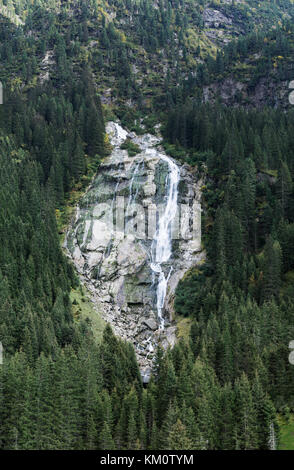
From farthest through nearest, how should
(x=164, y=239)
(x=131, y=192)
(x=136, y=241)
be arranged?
(x=131, y=192) < (x=164, y=239) < (x=136, y=241)

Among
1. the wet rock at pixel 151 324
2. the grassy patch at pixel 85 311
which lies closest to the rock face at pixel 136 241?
the wet rock at pixel 151 324

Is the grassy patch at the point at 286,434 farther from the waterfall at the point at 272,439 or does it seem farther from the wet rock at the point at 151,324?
the wet rock at the point at 151,324

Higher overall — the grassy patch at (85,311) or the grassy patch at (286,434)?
the grassy patch at (85,311)

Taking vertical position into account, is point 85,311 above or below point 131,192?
below

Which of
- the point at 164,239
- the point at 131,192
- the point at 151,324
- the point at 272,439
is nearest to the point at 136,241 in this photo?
the point at 164,239

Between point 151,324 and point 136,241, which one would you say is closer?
point 151,324

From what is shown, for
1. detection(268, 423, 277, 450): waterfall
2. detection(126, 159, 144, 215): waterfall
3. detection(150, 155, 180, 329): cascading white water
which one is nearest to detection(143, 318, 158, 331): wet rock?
detection(150, 155, 180, 329): cascading white water

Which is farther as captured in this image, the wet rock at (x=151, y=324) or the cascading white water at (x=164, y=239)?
the cascading white water at (x=164, y=239)

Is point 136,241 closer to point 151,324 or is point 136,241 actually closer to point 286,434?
point 151,324
